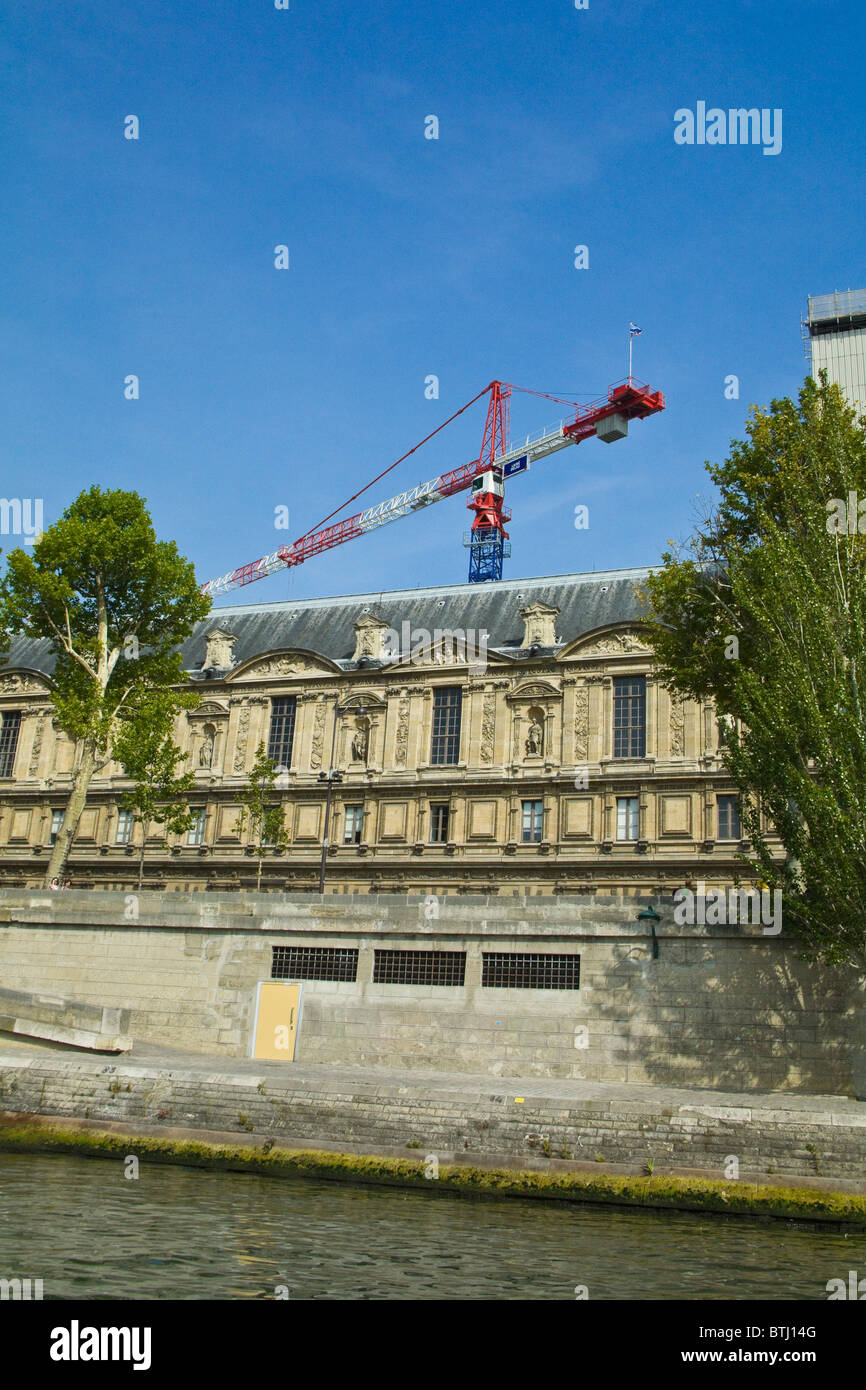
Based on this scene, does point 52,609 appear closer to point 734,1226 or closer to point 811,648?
point 811,648

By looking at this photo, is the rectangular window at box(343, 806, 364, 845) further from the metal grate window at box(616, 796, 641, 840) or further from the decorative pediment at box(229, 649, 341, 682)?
the metal grate window at box(616, 796, 641, 840)

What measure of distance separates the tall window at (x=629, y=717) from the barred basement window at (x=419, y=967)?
805 inches

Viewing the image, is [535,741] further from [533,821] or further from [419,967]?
[419,967]

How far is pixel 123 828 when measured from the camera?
2197 inches

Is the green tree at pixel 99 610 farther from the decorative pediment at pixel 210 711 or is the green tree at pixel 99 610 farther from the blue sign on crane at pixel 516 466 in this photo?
the blue sign on crane at pixel 516 466

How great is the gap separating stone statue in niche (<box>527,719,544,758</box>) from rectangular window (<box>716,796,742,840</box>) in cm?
786

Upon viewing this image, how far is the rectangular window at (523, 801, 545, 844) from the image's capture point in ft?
158

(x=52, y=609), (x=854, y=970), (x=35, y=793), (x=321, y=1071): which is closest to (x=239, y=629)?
(x=35, y=793)

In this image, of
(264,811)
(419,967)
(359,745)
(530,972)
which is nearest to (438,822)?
(359,745)

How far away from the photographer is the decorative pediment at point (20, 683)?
59344 mm

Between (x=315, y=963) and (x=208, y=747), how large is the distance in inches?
1041

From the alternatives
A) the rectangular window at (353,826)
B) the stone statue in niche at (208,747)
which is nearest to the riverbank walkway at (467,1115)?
the rectangular window at (353,826)

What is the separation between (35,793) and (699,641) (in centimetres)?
3860
